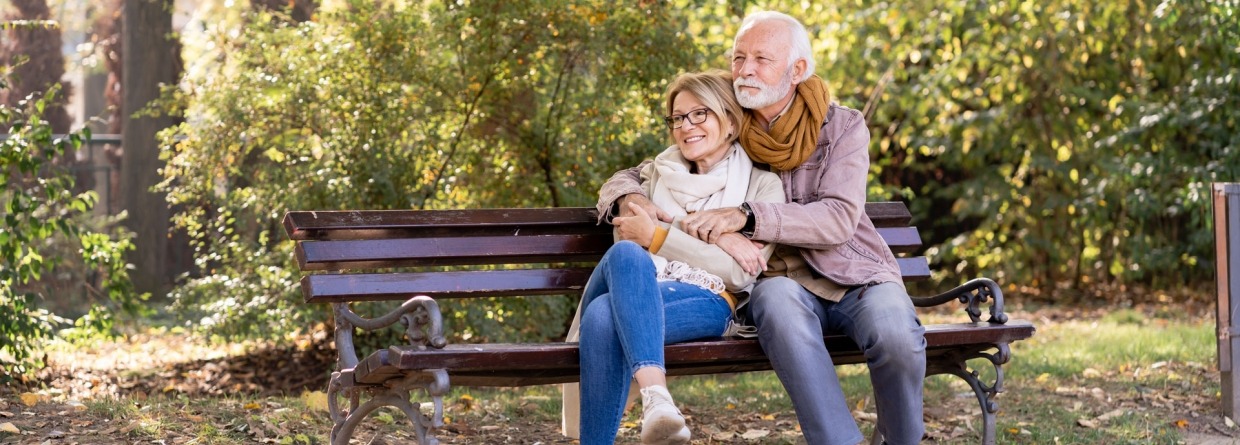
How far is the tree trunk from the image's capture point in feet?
34.0

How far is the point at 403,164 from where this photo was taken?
6023 mm

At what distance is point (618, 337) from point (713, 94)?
0.89 meters

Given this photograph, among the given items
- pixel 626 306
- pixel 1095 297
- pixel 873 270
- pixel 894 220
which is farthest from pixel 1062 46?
pixel 626 306

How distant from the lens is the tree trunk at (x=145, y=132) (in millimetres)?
10359

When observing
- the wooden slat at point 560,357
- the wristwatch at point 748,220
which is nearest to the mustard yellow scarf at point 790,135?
the wristwatch at point 748,220

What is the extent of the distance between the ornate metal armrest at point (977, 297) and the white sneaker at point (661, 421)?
125 centimetres

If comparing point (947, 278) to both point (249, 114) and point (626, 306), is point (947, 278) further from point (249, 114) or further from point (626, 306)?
point (626, 306)

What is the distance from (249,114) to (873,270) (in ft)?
11.0

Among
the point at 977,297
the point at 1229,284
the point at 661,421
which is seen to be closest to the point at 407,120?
the point at 977,297

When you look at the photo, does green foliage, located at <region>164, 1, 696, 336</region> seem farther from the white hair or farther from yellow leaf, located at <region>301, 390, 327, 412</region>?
the white hair

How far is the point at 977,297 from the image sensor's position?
424 cm

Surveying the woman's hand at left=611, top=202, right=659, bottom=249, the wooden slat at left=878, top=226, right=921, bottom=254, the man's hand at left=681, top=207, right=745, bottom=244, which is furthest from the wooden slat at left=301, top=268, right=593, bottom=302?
the wooden slat at left=878, top=226, right=921, bottom=254

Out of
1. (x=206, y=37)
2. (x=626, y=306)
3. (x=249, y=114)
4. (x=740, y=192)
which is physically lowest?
(x=626, y=306)

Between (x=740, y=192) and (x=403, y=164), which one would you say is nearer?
(x=740, y=192)
